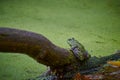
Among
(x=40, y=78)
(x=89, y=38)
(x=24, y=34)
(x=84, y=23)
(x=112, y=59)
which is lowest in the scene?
(x=40, y=78)

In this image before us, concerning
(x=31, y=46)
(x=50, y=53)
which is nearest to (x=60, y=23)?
(x=50, y=53)

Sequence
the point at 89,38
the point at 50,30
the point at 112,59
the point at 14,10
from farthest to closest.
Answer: the point at 14,10, the point at 50,30, the point at 89,38, the point at 112,59

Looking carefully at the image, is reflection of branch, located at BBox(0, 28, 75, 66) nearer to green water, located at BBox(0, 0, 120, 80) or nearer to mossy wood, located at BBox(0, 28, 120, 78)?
mossy wood, located at BBox(0, 28, 120, 78)

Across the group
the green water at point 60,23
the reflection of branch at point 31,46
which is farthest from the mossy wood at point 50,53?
the green water at point 60,23

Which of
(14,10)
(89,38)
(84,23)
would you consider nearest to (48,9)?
(14,10)

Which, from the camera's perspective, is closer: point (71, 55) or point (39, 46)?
point (39, 46)

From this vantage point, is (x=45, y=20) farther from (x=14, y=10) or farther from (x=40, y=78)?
(x=40, y=78)

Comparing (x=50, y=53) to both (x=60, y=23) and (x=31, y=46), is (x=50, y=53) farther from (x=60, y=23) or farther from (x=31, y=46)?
(x=60, y=23)
